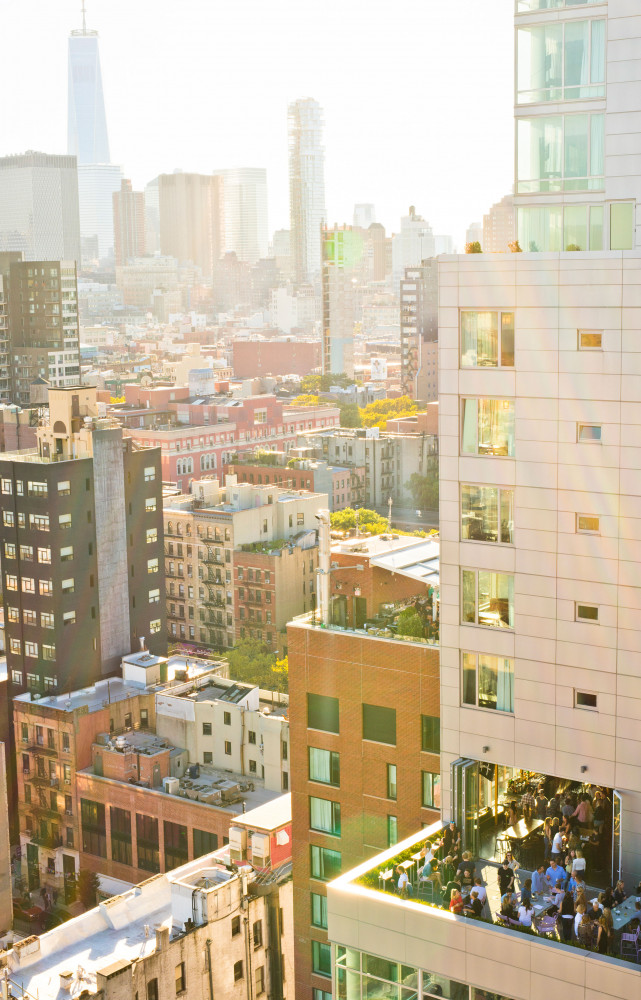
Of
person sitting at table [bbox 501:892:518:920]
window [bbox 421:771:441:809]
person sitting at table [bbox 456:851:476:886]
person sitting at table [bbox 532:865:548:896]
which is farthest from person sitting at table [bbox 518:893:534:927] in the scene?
window [bbox 421:771:441:809]

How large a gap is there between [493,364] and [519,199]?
386 centimetres

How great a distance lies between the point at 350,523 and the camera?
11444cm

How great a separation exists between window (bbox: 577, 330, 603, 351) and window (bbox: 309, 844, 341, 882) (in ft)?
53.7

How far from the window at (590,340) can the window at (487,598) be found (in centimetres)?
450

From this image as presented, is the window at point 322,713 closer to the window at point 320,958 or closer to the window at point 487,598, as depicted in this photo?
the window at point 320,958

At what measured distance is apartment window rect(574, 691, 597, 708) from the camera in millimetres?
24031

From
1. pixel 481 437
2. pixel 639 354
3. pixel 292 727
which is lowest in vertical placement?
pixel 292 727

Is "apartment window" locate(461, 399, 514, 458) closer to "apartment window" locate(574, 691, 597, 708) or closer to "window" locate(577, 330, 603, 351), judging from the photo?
"window" locate(577, 330, 603, 351)

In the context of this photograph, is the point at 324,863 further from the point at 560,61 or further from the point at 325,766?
the point at 560,61

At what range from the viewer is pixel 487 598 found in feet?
83.6

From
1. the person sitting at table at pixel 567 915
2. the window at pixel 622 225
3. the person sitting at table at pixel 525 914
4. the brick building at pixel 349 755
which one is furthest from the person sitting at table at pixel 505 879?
the window at pixel 622 225

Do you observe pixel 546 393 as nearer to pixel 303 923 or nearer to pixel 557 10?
pixel 557 10

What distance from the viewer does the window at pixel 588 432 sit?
77.2 feet

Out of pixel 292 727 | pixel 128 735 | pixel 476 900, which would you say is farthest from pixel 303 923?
pixel 128 735
